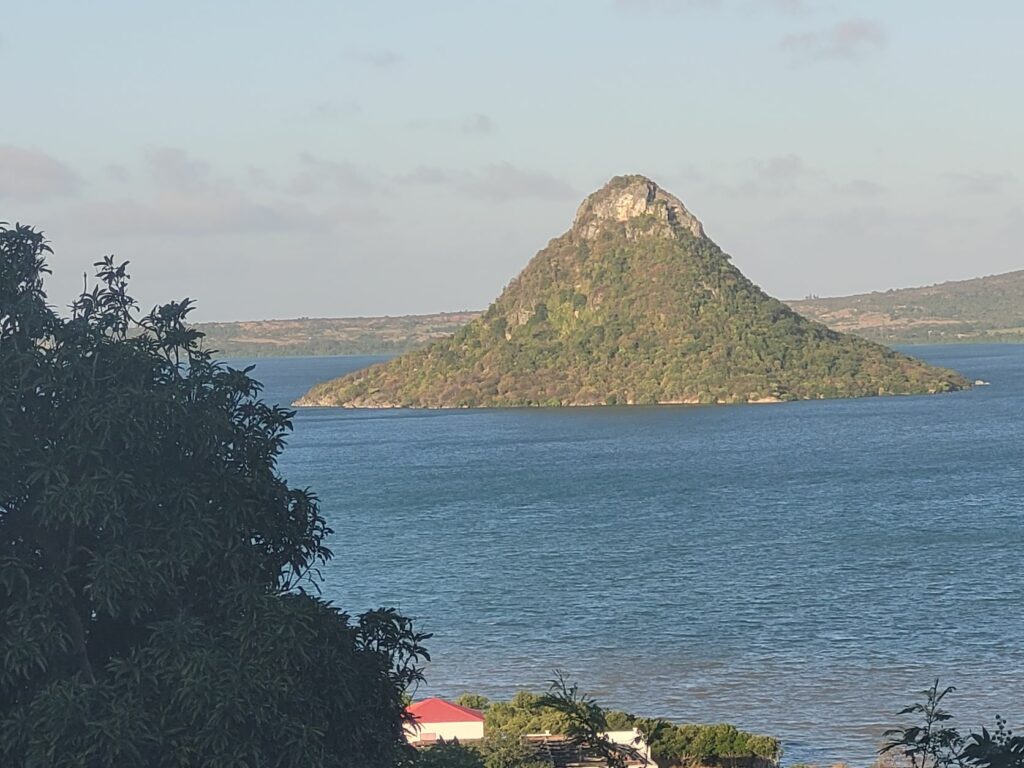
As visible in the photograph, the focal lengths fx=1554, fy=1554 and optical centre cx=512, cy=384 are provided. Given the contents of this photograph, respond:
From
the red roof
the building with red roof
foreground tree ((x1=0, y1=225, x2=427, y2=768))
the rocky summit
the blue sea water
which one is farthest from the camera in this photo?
the rocky summit

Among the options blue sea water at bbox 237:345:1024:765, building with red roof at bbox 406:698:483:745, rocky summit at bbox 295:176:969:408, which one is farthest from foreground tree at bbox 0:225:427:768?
rocky summit at bbox 295:176:969:408

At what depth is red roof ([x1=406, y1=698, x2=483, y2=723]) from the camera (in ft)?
98.6

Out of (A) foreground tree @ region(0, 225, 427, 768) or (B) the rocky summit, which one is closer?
(A) foreground tree @ region(0, 225, 427, 768)

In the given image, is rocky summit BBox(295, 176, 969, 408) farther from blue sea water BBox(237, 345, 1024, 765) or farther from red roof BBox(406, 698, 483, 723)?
red roof BBox(406, 698, 483, 723)

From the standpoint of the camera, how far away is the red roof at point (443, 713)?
3006cm

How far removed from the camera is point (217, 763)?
1447cm

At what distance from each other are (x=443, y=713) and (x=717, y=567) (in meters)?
30.2

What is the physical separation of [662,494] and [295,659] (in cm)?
7397

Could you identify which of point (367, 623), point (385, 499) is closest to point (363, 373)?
point (385, 499)

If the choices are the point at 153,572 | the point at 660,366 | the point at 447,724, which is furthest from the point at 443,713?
the point at 660,366

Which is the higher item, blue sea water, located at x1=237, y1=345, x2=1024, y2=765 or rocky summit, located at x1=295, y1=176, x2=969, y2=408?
rocky summit, located at x1=295, y1=176, x2=969, y2=408

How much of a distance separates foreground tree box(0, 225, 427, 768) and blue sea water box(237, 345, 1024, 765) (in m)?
17.9

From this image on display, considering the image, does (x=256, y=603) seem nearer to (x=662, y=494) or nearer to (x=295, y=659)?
(x=295, y=659)

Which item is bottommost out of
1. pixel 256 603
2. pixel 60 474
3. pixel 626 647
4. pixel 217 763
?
pixel 626 647
